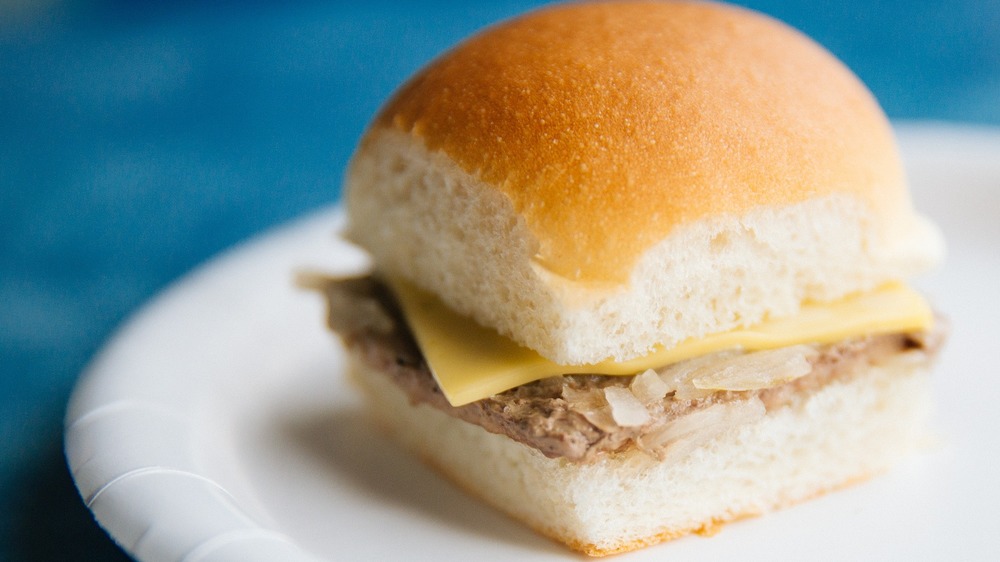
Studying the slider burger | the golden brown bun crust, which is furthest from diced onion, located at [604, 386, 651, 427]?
the golden brown bun crust

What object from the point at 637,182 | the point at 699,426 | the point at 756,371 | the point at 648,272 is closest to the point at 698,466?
the point at 699,426

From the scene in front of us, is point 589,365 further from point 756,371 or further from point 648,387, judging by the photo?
point 756,371

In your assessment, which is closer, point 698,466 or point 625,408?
point 625,408

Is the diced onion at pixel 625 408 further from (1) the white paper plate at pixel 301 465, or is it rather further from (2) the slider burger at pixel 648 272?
(1) the white paper plate at pixel 301 465

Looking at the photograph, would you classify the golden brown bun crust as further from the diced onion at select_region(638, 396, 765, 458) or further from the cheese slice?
the diced onion at select_region(638, 396, 765, 458)

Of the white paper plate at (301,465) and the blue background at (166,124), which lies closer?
the white paper plate at (301,465)

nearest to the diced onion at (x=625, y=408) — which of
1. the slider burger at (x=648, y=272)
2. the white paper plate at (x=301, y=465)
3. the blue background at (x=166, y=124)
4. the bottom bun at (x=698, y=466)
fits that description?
the slider burger at (x=648, y=272)

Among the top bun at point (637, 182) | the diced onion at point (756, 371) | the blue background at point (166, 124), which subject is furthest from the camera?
the blue background at point (166, 124)
